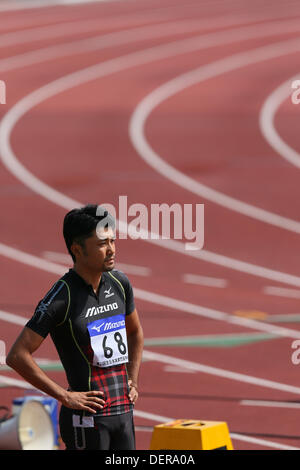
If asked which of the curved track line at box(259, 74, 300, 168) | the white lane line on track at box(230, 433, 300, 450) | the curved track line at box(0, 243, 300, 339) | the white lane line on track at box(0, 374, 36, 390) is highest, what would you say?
the curved track line at box(259, 74, 300, 168)

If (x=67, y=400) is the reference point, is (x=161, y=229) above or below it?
above

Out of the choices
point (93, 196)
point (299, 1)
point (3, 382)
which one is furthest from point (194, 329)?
point (299, 1)

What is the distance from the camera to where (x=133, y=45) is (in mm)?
22484

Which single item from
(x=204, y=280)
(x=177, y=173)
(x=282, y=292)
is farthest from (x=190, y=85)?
(x=282, y=292)

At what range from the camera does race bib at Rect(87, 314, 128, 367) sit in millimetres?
4516

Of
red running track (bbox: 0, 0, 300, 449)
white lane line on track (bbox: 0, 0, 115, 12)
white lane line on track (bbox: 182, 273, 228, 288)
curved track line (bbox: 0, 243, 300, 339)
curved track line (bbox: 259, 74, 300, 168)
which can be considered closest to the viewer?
red running track (bbox: 0, 0, 300, 449)

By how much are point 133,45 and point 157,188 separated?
866cm

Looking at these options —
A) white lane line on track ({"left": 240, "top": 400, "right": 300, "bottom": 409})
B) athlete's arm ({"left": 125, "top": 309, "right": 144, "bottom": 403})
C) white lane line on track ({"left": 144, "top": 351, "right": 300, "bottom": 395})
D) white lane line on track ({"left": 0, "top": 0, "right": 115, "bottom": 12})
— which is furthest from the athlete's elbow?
white lane line on track ({"left": 0, "top": 0, "right": 115, "bottom": 12})

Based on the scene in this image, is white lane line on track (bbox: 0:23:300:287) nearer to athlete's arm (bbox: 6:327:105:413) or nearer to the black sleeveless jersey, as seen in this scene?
the black sleeveless jersey

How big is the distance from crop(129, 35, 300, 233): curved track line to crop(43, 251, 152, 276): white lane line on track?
199 centimetres

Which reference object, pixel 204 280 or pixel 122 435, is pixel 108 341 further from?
pixel 204 280

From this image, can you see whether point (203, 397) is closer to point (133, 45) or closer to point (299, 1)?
point (133, 45)

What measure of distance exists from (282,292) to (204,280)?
93cm

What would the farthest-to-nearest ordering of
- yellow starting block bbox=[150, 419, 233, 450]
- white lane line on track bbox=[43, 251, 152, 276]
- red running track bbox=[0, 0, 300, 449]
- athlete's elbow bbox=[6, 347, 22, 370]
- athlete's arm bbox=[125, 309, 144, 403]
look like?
white lane line on track bbox=[43, 251, 152, 276] → red running track bbox=[0, 0, 300, 449] → yellow starting block bbox=[150, 419, 233, 450] → athlete's arm bbox=[125, 309, 144, 403] → athlete's elbow bbox=[6, 347, 22, 370]
